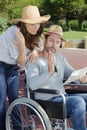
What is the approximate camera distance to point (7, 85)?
13.5ft

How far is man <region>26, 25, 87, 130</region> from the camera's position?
12.1ft

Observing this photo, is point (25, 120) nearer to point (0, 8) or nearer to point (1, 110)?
point (1, 110)

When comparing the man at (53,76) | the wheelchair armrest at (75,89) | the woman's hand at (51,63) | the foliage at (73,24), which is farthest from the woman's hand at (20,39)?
the foliage at (73,24)

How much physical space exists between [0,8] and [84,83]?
82.5 feet

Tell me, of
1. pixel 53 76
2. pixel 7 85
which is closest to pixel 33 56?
pixel 53 76

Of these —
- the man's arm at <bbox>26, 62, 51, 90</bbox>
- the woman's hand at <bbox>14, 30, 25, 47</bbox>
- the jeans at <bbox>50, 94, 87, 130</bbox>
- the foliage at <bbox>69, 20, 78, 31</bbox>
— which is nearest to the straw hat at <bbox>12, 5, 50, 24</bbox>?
the woman's hand at <bbox>14, 30, 25, 47</bbox>

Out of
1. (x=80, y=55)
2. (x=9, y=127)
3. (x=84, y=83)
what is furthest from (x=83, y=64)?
(x=9, y=127)

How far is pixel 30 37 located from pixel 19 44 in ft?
0.61

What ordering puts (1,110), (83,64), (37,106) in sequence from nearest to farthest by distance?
(37,106)
(1,110)
(83,64)

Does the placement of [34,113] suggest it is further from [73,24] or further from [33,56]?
[73,24]

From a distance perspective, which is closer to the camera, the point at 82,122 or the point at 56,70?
the point at 82,122

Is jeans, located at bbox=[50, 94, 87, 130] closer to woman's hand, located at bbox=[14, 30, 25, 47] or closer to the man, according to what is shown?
the man

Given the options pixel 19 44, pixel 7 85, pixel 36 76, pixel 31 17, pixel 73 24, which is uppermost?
pixel 31 17

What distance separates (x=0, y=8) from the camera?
2877 centimetres
